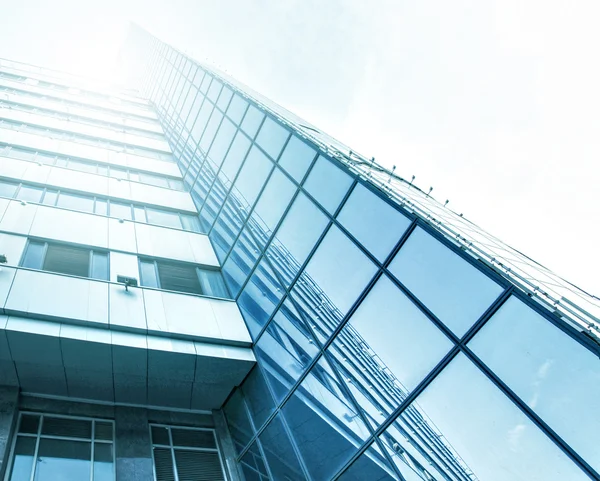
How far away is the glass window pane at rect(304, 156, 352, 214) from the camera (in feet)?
43.0

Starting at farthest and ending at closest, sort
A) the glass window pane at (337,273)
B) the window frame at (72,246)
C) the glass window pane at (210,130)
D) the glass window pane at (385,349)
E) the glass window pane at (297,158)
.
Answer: the glass window pane at (210,130), the glass window pane at (297,158), the window frame at (72,246), the glass window pane at (337,273), the glass window pane at (385,349)

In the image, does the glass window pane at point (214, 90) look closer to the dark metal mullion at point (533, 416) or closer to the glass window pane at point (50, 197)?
the glass window pane at point (50, 197)

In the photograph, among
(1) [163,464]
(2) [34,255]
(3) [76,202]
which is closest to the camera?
A: (1) [163,464]

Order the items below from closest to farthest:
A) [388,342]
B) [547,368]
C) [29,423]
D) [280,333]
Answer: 1. [547,368]
2. [388,342]
3. [29,423]
4. [280,333]

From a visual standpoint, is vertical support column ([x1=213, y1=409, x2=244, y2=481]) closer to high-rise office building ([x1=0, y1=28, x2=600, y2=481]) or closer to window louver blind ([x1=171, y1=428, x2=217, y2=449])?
high-rise office building ([x1=0, y1=28, x2=600, y2=481])

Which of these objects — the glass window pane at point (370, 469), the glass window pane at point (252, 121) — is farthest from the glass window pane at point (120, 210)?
the glass window pane at point (370, 469)

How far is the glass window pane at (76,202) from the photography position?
67.5ft

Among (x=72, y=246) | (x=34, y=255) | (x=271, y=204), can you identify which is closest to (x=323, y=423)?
(x=271, y=204)

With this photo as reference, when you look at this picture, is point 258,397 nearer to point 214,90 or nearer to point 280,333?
point 280,333

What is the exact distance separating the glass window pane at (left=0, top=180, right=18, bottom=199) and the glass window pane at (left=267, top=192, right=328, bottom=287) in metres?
11.4

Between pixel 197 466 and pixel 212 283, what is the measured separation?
21.5 feet

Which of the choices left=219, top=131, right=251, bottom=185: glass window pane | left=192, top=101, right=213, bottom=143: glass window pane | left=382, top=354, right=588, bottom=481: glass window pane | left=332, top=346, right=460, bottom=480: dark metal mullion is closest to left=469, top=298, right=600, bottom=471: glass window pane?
left=382, top=354, right=588, bottom=481: glass window pane

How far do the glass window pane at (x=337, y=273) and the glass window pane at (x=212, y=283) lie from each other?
4844mm

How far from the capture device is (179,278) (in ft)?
58.1
